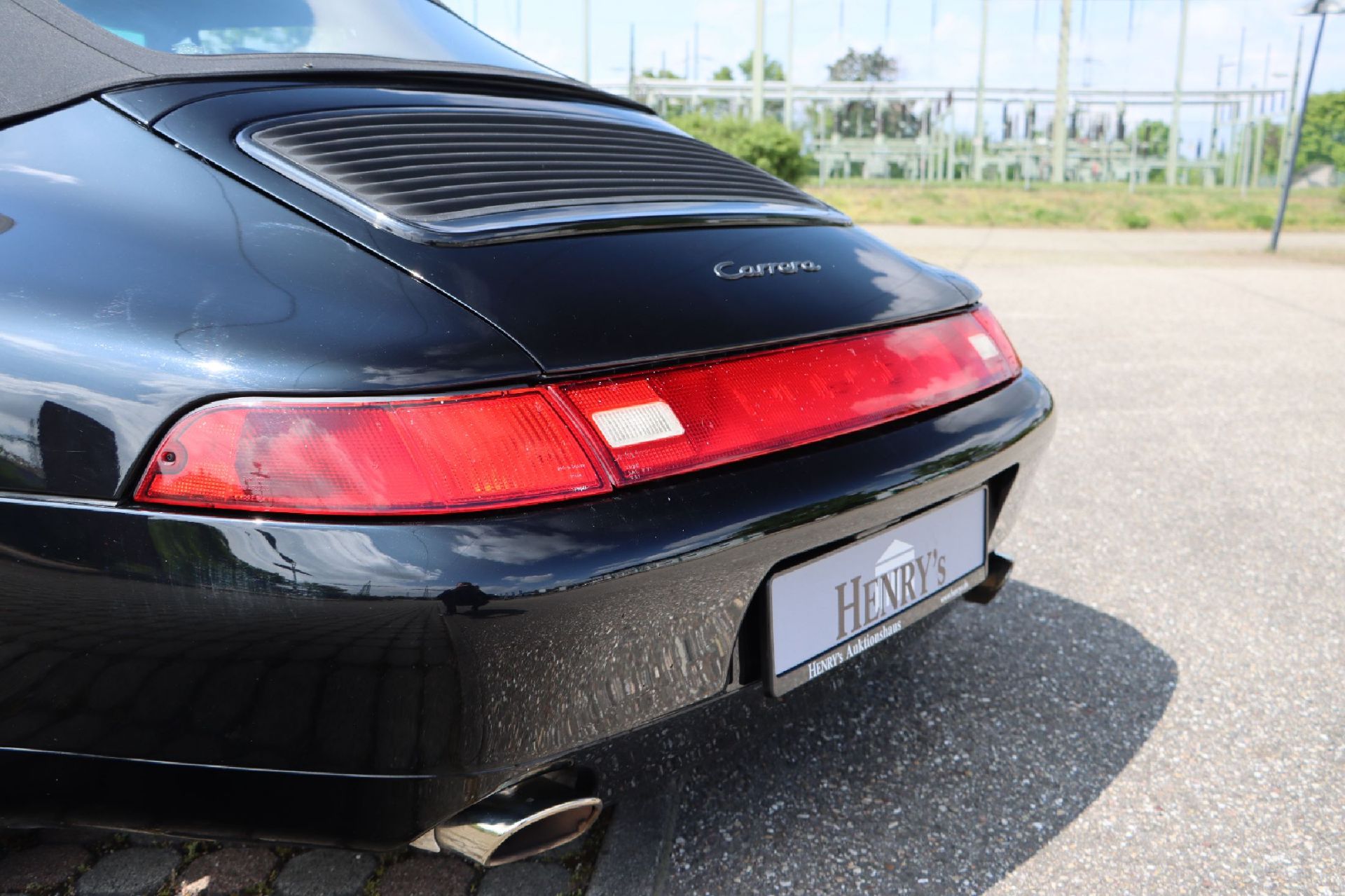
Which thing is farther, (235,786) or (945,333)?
(945,333)

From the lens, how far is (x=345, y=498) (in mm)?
1144

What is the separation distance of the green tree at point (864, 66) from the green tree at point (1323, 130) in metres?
28.6

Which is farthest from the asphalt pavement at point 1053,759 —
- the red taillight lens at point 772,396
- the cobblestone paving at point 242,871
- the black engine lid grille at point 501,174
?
the black engine lid grille at point 501,174

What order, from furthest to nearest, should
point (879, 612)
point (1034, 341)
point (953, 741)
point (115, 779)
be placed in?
point (1034, 341) → point (953, 741) → point (879, 612) → point (115, 779)

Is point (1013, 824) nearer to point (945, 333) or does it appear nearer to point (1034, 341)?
point (945, 333)

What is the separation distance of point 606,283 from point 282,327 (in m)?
0.42

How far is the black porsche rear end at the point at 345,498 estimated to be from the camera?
114cm

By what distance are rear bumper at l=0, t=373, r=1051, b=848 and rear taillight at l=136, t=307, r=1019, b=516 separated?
0.09 ft

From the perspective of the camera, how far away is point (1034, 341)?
22.7 ft

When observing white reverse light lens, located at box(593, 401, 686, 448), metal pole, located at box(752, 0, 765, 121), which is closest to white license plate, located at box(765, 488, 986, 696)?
white reverse light lens, located at box(593, 401, 686, 448)

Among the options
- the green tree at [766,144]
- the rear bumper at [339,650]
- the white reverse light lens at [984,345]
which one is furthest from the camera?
the green tree at [766,144]

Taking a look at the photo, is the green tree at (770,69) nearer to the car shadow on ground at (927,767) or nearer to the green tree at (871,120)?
the green tree at (871,120)

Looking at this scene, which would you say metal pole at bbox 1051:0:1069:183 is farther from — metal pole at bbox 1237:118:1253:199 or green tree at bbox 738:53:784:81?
green tree at bbox 738:53:784:81

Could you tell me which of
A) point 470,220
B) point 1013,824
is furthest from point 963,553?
point 470,220
